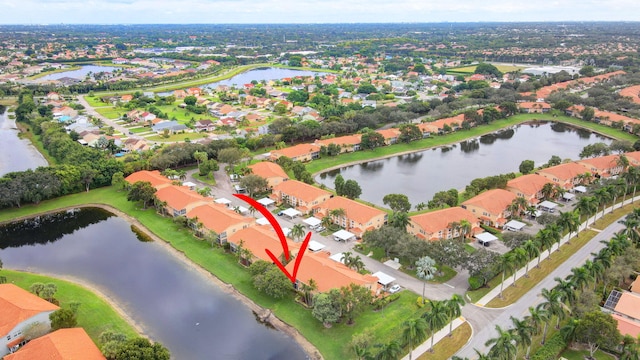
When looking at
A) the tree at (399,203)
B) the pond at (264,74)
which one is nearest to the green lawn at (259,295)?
the tree at (399,203)

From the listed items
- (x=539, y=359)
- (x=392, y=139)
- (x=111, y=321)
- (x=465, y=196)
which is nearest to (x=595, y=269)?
(x=539, y=359)

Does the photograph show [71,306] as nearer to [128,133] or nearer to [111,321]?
[111,321]

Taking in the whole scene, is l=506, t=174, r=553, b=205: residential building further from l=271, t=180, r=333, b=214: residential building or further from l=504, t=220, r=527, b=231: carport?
l=271, t=180, r=333, b=214: residential building

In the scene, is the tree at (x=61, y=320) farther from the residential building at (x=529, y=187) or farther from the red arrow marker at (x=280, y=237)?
the residential building at (x=529, y=187)

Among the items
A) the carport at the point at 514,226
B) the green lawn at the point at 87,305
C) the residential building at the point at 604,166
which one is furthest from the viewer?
the residential building at the point at 604,166

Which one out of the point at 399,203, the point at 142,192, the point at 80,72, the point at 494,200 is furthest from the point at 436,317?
the point at 80,72

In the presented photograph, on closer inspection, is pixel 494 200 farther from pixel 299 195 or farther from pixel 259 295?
pixel 259 295

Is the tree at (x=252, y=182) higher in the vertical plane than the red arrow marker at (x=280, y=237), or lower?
lower
